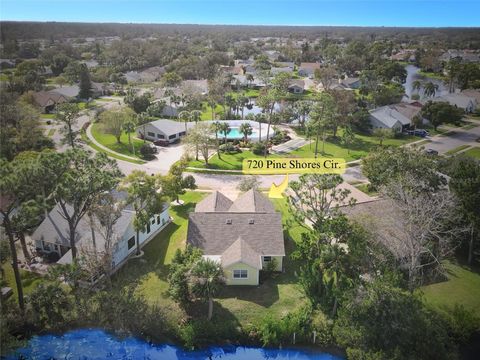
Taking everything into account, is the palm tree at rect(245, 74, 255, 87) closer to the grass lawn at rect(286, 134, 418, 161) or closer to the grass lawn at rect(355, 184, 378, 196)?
the grass lawn at rect(286, 134, 418, 161)

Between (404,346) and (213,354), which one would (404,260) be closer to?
(404,346)

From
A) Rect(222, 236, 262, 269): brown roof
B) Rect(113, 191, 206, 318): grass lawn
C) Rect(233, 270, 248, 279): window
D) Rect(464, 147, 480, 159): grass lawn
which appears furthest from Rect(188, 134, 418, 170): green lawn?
Rect(233, 270, 248, 279): window

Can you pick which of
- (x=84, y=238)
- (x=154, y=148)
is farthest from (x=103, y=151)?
(x=84, y=238)

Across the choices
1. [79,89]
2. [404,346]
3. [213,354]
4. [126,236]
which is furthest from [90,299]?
[79,89]

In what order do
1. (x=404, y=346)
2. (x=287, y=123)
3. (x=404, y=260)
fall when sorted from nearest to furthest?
(x=404, y=346), (x=404, y=260), (x=287, y=123)

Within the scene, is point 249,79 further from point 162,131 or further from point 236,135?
point 162,131
